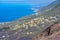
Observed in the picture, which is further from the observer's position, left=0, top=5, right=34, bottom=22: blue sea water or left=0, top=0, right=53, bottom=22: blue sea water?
left=0, top=0, right=53, bottom=22: blue sea water

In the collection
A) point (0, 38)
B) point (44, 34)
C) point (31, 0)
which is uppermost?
point (44, 34)

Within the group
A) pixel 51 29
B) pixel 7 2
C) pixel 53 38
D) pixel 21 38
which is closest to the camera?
pixel 53 38

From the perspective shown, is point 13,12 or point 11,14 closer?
point 11,14

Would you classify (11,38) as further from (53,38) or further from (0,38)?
(53,38)

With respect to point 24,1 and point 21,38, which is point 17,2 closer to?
point 24,1

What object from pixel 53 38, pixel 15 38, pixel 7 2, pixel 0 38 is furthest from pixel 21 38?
pixel 7 2

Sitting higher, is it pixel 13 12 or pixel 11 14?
pixel 11 14

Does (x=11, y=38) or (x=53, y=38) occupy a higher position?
(x=53, y=38)

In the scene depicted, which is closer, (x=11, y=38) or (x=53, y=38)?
(x=53, y=38)

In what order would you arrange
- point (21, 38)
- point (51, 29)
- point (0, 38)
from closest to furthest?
point (51, 29)
point (21, 38)
point (0, 38)

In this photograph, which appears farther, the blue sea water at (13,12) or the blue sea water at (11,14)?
the blue sea water at (13,12)
